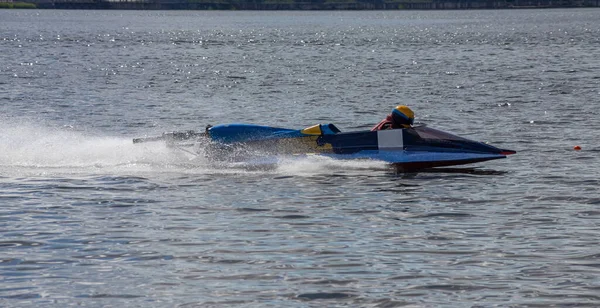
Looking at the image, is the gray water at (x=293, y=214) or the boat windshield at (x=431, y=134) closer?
the gray water at (x=293, y=214)

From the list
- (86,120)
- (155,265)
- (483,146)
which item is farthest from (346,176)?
(86,120)

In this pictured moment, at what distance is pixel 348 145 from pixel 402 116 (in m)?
1.38

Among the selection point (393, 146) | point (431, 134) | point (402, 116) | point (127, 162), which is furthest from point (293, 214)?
point (127, 162)

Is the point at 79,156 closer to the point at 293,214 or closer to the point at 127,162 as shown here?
the point at 127,162

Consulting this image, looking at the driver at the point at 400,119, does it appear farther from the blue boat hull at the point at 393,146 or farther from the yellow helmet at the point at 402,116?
the blue boat hull at the point at 393,146

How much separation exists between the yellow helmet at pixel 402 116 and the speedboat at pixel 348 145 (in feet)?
0.69

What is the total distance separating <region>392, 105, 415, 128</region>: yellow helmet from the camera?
22859 millimetres

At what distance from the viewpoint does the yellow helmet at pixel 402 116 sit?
2286 centimetres

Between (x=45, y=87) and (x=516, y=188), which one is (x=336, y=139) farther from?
(x=45, y=87)

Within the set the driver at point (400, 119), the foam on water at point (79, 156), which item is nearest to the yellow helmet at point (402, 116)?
the driver at point (400, 119)

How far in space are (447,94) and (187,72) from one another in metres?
20.6

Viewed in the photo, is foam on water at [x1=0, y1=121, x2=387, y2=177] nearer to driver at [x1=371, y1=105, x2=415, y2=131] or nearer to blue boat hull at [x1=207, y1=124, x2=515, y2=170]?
blue boat hull at [x1=207, y1=124, x2=515, y2=170]

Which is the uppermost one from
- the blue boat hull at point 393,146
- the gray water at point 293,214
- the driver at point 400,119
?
the driver at point 400,119

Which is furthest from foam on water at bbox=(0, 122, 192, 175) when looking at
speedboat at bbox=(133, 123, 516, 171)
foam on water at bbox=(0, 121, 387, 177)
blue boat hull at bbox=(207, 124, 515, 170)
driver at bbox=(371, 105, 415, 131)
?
driver at bbox=(371, 105, 415, 131)
